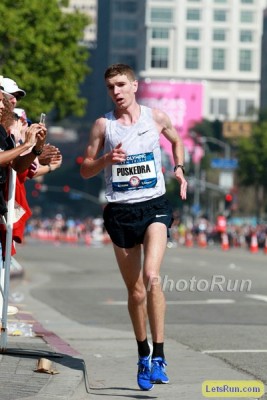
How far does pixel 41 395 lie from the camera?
26.0 feet

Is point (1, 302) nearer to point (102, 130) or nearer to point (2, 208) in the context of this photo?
point (2, 208)

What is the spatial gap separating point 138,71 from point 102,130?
18899 cm

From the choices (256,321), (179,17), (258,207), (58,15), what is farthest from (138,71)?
(256,321)

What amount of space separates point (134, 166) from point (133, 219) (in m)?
0.33

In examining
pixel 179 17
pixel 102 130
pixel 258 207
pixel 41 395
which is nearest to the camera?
pixel 41 395

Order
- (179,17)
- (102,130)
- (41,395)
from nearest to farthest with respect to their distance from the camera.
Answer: (41,395)
(102,130)
(179,17)

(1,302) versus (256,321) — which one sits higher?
(1,302)

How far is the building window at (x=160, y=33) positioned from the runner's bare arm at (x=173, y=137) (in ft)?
590

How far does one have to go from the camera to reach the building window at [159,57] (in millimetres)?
191750

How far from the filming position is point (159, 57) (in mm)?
193250

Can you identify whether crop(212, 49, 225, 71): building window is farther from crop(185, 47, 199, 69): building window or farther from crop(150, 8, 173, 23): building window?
crop(150, 8, 173, 23): building window

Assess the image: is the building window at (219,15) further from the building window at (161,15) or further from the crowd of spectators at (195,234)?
the crowd of spectators at (195,234)

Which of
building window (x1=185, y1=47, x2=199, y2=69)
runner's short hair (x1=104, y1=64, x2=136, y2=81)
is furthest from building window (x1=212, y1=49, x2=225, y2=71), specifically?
runner's short hair (x1=104, y1=64, x2=136, y2=81)

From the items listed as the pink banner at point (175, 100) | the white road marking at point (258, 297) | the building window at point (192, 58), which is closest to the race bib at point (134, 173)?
the white road marking at point (258, 297)
